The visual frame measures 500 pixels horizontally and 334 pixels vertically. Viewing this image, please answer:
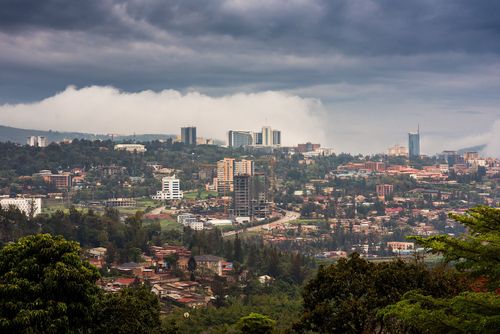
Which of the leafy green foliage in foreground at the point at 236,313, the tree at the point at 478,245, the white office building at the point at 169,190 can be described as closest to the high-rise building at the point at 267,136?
the white office building at the point at 169,190

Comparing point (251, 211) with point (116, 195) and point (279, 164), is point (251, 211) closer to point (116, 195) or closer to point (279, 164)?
point (116, 195)

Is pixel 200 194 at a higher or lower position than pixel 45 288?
lower

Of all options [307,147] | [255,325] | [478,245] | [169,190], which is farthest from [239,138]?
[478,245]

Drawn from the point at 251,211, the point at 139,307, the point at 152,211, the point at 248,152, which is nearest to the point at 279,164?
the point at 248,152

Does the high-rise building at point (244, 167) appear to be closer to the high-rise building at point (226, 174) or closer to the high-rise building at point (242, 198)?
the high-rise building at point (226, 174)

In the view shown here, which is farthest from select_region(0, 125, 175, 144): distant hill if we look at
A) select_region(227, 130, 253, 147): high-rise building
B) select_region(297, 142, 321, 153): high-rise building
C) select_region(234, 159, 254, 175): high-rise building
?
select_region(234, 159, 254, 175): high-rise building

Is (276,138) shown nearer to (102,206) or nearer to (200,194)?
(200,194)

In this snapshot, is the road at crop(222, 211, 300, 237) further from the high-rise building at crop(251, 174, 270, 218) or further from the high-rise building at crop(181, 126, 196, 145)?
the high-rise building at crop(181, 126, 196, 145)
